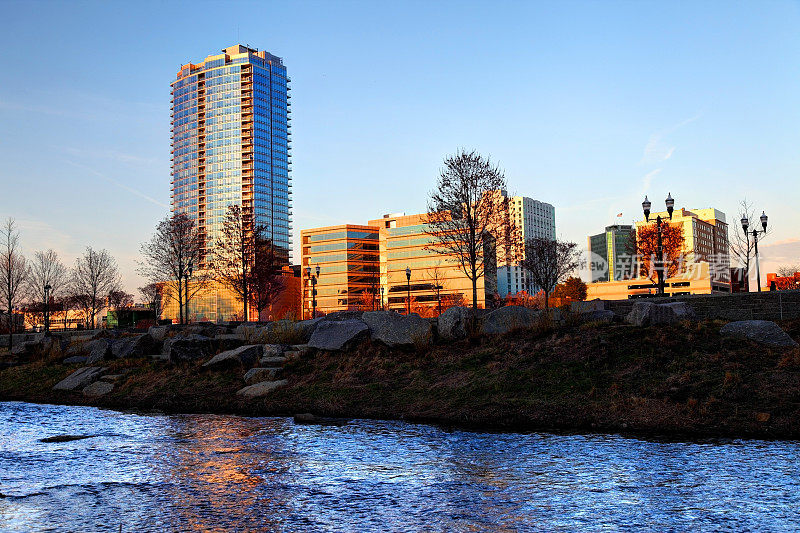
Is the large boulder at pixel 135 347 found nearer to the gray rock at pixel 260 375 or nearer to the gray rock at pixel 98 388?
the gray rock at pixel 98 388

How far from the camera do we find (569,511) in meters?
6.41

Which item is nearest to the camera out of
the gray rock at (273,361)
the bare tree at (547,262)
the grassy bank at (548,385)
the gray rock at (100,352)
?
the grassy bank at (548,385)

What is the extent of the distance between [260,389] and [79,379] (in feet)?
27.4

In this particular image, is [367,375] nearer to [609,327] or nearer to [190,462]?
[609,327]

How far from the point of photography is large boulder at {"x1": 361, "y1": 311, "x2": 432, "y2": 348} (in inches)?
707

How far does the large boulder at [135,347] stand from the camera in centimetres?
2311

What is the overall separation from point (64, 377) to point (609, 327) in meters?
18.9

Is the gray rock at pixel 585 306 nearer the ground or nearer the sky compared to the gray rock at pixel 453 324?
nearer the sky

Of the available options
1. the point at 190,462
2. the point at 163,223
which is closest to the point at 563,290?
the point at 163,223

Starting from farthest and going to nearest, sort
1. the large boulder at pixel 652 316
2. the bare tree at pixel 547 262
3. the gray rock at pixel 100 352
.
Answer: the bare tree at pixel 547 262, the gray rock at pixel 100 352, the large boulder at pixel 652 316

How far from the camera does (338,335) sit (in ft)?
62.7

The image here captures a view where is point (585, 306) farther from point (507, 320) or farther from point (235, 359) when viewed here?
point (235, 359)

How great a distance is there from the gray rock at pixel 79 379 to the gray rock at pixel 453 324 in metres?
11.8

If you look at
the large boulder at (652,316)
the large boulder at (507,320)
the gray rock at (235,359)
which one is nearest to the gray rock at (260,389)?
the gray rock at (235,359)
